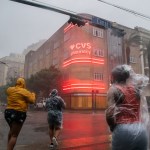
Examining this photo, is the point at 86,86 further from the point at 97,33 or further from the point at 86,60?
the point at 97,33

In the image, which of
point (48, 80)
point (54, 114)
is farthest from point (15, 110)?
point (48, 80)

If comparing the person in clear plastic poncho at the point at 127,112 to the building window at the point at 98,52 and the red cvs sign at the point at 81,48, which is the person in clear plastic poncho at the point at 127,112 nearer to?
the red cvs sign at the point at 81,48

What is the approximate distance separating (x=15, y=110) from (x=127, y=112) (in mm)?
2926

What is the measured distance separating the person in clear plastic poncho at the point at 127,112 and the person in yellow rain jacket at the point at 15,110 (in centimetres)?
267

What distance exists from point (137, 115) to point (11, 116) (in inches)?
117

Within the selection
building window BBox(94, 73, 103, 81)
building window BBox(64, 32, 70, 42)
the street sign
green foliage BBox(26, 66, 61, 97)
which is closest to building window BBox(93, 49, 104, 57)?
building window BBox(94, 73, 103, 81)

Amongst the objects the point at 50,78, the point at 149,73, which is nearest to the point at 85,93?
the point at 50,78

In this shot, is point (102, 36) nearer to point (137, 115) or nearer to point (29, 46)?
point (137, 115)

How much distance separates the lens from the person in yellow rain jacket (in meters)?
5.12

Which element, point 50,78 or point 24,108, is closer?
point 24,108

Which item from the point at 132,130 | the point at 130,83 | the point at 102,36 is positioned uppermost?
the point at 102,36

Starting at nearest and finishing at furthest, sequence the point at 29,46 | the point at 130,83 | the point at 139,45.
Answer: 1. the point at 130,83
2. the point at 139,45
3. the point at 29,46

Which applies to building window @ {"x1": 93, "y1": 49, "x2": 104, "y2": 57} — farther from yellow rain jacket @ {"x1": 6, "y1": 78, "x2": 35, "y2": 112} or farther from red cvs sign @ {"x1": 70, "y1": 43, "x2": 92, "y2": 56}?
yellow rain jacket @ {"x1": 6, "y1": 78, "x2": 35, "y2": 112}

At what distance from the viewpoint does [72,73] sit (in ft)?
141
